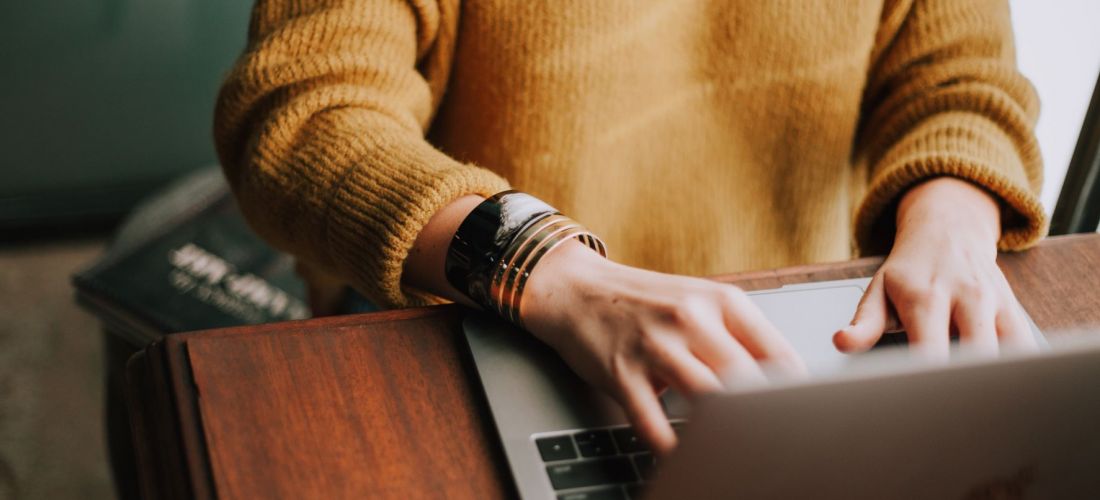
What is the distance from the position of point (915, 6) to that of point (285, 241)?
58cm

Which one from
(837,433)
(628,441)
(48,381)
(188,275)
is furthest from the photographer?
(48,381)

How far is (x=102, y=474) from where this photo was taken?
4.44ft

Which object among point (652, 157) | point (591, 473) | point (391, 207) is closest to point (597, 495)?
point (591, 473)

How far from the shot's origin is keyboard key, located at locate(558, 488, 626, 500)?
410mm

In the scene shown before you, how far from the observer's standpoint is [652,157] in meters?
0.81

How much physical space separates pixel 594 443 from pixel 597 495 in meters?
0.03

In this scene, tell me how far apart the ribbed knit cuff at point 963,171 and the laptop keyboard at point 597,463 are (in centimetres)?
33

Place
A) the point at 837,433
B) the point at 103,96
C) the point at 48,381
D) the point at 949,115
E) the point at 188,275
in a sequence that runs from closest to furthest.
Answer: the point at 837,433
the point at 949,115
the point at 188,275
the point at 48,381
the point at 103,96

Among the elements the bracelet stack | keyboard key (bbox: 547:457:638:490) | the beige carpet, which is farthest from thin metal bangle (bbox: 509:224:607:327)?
the beige carpet

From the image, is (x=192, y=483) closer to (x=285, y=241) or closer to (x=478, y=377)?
(x=478, y=377)

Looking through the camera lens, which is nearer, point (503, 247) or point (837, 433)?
point (837, 433)

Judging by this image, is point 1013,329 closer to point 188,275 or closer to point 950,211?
point 950,211

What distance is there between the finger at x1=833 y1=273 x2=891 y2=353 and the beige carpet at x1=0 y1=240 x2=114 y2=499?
3.98ft

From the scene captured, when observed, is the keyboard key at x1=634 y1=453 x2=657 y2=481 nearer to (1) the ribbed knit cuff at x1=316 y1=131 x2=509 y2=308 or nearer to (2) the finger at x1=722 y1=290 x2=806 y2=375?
(2) the finger at x1=722 y1=290 x2=806 y2=375
